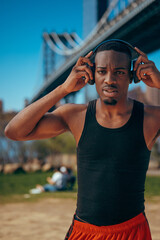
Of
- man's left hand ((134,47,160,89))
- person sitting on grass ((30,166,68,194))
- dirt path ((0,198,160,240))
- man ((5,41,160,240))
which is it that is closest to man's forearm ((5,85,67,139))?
man ((5,41,160,240))

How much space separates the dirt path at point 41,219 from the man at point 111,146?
8.97 ft

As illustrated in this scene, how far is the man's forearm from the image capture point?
1.32 m

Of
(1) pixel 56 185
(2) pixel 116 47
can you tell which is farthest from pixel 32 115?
(1) pixel 56 185

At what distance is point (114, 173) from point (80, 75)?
0.44m

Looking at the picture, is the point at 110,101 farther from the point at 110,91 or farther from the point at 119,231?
the point at 119,231

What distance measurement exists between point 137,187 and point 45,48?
3551 centimetres

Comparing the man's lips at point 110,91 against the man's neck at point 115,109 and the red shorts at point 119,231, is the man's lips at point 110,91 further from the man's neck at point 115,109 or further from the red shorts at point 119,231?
the red shorts at point 119,231

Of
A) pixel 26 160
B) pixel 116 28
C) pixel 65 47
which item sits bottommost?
pixel 26 160

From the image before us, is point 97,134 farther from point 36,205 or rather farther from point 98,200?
point 36,205

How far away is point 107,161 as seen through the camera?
1252mm

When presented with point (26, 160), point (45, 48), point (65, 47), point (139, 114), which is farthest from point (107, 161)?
point (45, 48)

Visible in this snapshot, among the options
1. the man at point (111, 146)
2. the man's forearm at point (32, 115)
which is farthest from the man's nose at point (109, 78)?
the man's forearm at point (32, 115)

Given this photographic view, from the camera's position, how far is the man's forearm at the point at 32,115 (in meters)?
1.32

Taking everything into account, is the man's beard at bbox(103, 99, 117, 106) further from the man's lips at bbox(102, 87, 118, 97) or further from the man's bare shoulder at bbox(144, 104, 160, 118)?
the man's bare shoulder at bbox(144, 104, 160, 118)
